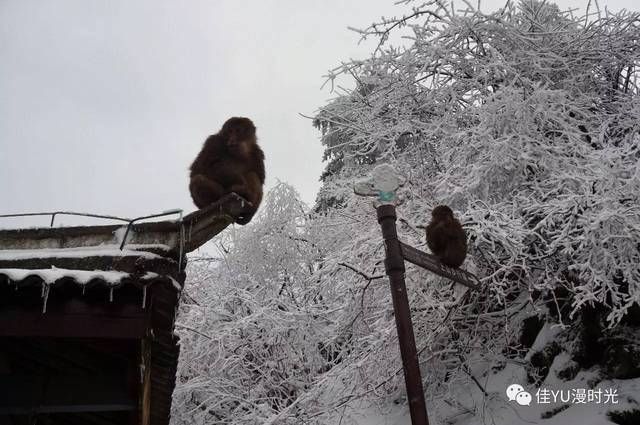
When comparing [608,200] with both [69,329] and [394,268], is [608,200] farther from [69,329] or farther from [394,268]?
[69,329]

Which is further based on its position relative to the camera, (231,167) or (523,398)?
(523,398)

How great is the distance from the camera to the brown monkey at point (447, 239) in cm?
575

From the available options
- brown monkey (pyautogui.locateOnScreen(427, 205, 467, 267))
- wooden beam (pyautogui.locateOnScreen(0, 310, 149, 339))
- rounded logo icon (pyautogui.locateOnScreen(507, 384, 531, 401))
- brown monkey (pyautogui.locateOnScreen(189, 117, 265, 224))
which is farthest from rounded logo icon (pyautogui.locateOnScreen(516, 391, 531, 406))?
wooden beam (pyautogui.locateOnScreen(0, 310, 149, 339))

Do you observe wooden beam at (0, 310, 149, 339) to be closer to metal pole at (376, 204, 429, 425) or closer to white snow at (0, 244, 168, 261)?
white snow at (0, 244, 168, 261)

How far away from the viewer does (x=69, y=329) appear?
4102 millimetres

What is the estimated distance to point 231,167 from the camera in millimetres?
5801

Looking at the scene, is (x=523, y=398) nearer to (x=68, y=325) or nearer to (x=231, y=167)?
(x=231, y=167)

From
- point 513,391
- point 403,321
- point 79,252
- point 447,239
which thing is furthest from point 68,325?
point 513,391

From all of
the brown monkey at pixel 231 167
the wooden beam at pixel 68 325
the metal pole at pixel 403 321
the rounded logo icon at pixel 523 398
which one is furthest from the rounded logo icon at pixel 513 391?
the wooden beam at pixel 68 325

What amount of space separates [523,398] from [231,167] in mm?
6258

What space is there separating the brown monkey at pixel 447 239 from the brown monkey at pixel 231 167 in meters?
2.08

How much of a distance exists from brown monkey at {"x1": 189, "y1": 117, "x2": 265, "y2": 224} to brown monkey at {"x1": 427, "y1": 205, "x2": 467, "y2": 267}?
6.81 feet

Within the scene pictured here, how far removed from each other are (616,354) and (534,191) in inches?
109

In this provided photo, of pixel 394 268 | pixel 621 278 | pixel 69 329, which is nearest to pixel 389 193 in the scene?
pixel 394 268
